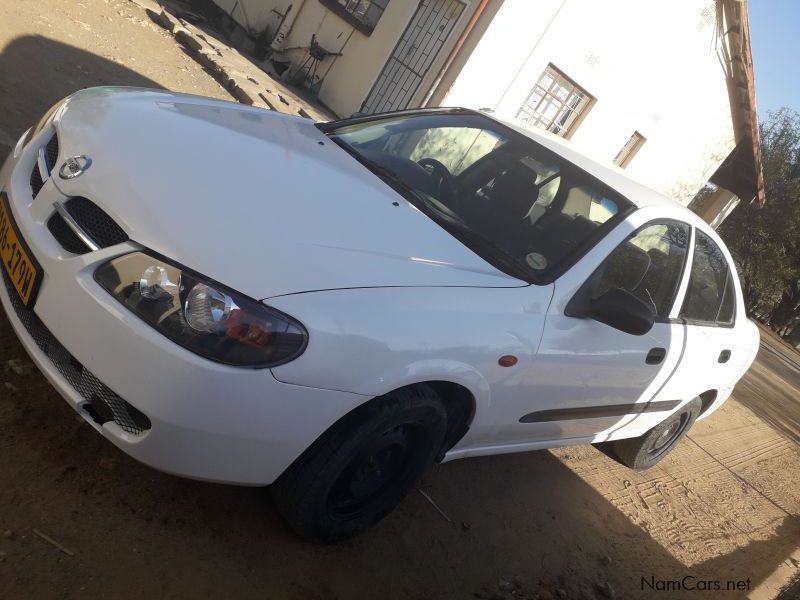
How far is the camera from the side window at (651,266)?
319 cm

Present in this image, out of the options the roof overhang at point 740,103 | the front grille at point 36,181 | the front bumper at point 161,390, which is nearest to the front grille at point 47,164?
the front grille at point 36,181

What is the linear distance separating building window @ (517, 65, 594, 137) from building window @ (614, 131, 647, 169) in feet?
5.62

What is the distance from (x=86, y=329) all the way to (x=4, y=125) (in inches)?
141

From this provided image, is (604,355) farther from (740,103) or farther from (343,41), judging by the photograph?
(740,103)

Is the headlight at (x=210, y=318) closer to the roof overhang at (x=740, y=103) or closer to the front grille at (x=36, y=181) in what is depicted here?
the front grille at (x=36, y=181)

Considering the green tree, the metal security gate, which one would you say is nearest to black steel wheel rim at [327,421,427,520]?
the metal security gate

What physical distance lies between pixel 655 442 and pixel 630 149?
10.6 metres

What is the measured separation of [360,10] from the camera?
11.7 metres

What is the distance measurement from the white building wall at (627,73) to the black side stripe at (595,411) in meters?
6.10

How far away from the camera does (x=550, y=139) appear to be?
388cm

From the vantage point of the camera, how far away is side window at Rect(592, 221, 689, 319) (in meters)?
3.19

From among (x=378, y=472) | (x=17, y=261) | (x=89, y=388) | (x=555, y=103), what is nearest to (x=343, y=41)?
(x=555, y=103)

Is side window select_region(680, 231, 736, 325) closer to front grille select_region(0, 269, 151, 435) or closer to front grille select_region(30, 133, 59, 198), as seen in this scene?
front grille select_region(0, 269, 151, 435)

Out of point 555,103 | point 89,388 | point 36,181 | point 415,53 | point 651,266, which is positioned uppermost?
point 555,103
